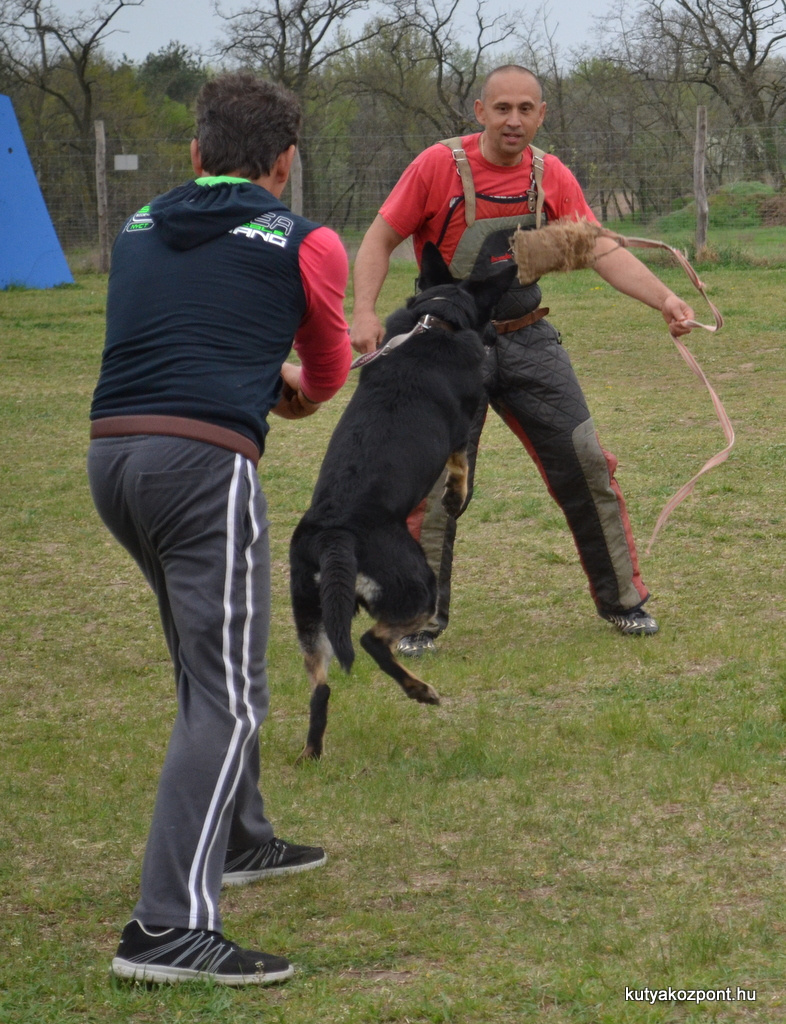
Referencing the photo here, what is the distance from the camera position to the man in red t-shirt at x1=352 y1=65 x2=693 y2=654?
4445mm

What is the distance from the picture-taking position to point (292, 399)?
2.99 meters

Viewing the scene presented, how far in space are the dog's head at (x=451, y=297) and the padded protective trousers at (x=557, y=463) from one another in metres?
0.45

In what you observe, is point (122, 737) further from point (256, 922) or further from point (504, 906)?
point (504, 906)

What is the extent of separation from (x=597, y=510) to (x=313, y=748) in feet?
6.02

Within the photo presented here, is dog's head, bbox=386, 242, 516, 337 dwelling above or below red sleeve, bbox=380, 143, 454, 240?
below

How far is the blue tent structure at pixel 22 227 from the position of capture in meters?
17.8

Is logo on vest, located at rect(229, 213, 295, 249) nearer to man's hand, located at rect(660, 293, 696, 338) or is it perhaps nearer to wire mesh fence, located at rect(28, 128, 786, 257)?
man's hand, located at rect(660, 293, 696, 338)

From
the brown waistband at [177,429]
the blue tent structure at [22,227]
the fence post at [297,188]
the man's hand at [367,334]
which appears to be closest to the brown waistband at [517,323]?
the man's hand at [367,334]

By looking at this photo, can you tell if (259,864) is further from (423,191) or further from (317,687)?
(423,191)

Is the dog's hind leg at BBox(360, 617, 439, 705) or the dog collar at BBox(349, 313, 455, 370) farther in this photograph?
the dog collar at BBox(349, 313, 455, 370)

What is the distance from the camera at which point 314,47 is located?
2769cm

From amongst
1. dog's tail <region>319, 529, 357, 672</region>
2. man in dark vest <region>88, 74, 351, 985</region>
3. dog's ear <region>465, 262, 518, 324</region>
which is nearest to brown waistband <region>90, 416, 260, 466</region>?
man in dark vest <region>88, 74, 351, 985</region>

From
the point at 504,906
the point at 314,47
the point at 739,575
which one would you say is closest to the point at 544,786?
the point at 504,906

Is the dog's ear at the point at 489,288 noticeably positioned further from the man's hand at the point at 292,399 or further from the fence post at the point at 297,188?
the fence post at the point at 297,188
